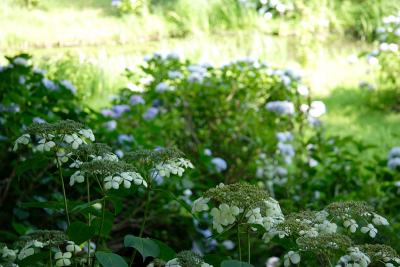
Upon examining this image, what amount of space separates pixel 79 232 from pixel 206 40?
5976 millimetres

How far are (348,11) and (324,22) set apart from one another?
1314 millimetres

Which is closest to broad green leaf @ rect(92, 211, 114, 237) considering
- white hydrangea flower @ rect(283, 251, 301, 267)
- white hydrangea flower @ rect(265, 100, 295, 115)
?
white hydrangea flower @ rect(283, 251, 301, 267)

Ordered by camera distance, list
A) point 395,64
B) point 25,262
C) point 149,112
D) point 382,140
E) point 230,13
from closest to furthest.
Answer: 1. point 25,262
2. point 149,112
3. point 382,140
4. point 395,64
5. point 230,13

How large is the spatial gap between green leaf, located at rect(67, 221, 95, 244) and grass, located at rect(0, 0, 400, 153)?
370cm

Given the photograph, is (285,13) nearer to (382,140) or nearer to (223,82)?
(382,140)

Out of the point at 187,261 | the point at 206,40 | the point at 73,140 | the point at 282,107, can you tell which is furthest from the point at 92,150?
the point at 206,40

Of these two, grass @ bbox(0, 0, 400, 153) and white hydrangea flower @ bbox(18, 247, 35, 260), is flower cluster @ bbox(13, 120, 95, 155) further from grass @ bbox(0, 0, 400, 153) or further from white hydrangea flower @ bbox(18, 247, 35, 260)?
grass @ bbox(0, 0, 400, 153)

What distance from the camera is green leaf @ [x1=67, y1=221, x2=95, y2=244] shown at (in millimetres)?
1097

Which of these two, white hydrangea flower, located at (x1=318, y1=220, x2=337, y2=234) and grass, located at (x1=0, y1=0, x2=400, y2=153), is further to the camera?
grass, located at (x1=0, y1=0, x2=400, y2=153)

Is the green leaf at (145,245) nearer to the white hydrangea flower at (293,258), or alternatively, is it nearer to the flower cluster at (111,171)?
the flower cluster at (111,171)

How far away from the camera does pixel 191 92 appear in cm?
329

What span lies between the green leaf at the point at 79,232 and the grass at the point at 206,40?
3703 mm

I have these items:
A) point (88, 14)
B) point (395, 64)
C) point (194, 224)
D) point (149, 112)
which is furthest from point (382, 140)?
point (88, 14)

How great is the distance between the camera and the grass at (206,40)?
5.29 meters
